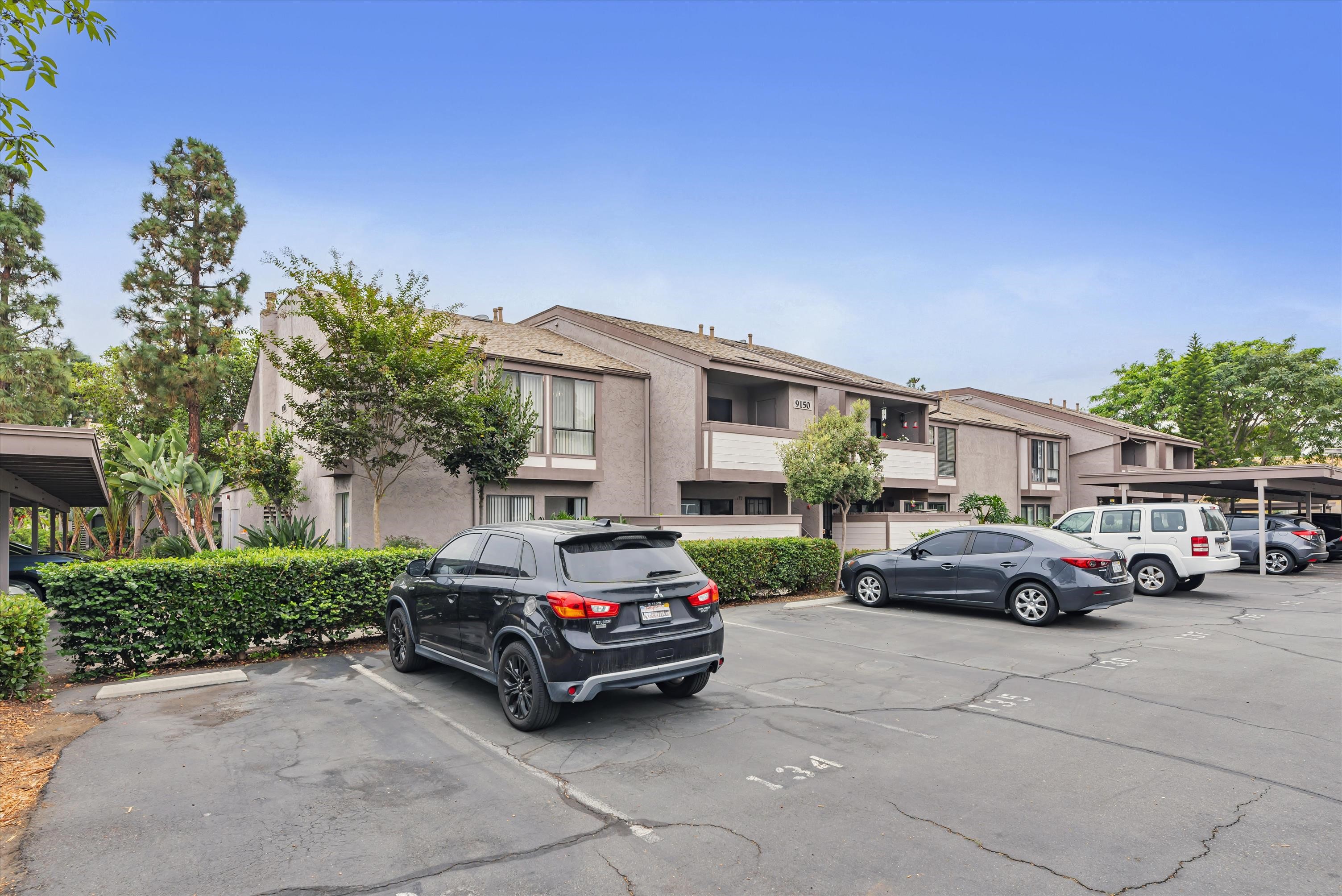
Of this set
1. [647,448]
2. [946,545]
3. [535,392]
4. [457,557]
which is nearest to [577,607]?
[457,557]

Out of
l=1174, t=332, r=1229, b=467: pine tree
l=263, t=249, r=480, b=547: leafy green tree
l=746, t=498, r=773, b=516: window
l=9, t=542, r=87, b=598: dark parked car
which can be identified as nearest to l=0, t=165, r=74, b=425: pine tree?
l=9, t=542, r=87, b=598: dark parked car

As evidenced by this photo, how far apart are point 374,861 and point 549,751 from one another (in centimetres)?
185

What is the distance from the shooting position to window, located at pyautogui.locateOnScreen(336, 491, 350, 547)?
635 inches

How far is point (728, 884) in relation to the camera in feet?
12.2

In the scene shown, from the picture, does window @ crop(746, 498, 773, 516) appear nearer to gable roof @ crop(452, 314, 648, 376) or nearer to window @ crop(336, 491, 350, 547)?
gable roof @ crop(452, 314, 648, 376)

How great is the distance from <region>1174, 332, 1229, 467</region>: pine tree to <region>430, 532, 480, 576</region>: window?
48.3 m

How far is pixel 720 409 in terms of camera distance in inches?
892

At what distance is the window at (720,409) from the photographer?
73.6 feet

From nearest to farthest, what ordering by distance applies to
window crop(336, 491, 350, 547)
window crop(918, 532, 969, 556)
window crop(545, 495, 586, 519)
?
window crop(918, 532, 969, 556) → window crop(336, 491, 350, 547) → window crop(545, 495, 586, 519)

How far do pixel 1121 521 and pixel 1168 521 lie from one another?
0.86 meters

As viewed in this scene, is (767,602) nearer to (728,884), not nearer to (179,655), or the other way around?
(179,655)

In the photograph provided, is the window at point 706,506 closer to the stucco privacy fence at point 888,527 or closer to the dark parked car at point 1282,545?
the stucco privacy fence at point 888,527

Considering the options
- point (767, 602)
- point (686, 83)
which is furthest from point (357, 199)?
point (767, 602)

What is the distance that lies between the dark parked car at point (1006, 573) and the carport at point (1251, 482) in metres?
11.2
